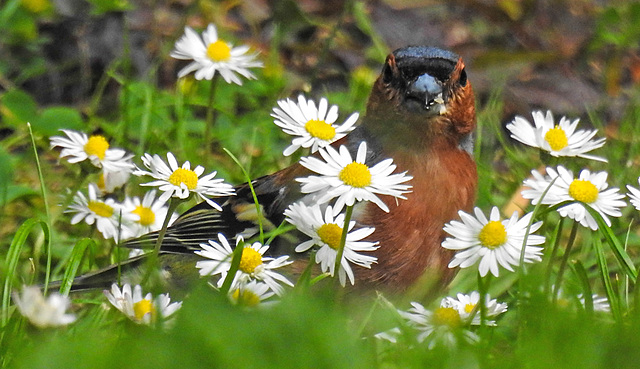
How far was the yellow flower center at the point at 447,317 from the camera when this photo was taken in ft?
7.58

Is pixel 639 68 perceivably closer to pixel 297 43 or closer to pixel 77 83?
pixel 297 43

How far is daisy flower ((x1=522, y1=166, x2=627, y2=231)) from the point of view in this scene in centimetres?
252

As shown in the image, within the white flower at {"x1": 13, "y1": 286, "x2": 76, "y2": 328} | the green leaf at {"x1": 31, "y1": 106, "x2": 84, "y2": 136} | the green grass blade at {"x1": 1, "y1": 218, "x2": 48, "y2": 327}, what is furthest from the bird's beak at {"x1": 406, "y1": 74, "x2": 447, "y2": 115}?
the green leaf at {"x1": 31, "y1": 106, "x2": 84, "y2": 136}

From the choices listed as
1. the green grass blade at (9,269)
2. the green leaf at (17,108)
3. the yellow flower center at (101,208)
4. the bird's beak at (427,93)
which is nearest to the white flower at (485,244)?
the bird's beak at (427,93)

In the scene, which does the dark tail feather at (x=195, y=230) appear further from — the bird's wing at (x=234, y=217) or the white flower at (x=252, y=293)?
the white flower at (x=252, y=293)

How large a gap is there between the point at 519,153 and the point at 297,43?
1.78 metres

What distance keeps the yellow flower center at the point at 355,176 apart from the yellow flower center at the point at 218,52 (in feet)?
4.68

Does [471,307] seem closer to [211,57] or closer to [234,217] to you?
[234,217]

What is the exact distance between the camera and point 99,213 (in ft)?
10.1

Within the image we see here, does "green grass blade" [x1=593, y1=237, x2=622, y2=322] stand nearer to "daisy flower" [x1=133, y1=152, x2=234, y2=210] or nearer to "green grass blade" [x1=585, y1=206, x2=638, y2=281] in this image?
"green grass blade" [x1=585, y1=206, x2=638, y2=281]

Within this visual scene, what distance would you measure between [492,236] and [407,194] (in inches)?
20.0

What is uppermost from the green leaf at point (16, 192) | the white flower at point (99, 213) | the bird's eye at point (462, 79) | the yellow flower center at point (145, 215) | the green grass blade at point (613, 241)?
the bird's eye at point (462, 79)

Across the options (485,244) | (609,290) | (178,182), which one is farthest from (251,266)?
(609,290)

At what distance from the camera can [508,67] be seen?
16.1 feet
